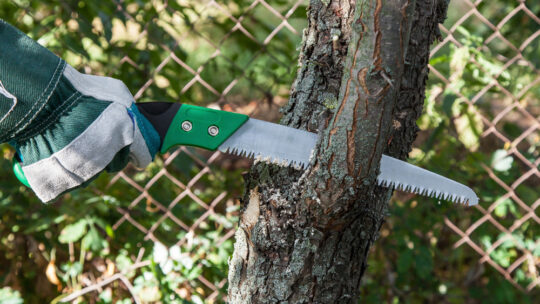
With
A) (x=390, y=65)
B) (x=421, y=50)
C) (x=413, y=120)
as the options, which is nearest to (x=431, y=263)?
(x=413, y=120)

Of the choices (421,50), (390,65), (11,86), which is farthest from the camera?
(421,50)

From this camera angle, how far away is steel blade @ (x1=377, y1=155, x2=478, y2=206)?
3.55 ft

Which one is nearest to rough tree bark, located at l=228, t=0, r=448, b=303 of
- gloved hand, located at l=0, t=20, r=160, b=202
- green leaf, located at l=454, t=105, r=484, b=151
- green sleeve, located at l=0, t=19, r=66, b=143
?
gloved hand, located at l=0, t=20, r=160, b=202

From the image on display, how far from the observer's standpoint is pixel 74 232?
1.82m

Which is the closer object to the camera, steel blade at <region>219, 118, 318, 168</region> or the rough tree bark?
the rough tree bark

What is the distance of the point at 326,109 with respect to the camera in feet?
3.39

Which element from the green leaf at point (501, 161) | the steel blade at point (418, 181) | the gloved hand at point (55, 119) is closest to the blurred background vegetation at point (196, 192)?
the green leaf at point (501, 161)

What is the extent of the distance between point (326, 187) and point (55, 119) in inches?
20.9

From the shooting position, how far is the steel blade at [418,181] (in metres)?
1.08

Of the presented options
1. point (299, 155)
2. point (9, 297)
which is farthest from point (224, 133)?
point (9, 297)

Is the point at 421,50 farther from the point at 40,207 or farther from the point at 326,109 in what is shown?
the point at 40,207

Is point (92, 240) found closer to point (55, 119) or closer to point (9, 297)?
point (9, 297)

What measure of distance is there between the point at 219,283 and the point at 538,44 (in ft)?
4.75

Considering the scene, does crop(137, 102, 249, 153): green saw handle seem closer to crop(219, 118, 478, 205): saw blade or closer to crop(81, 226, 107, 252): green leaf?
crop(219, 118, 478, 205): saw blade
